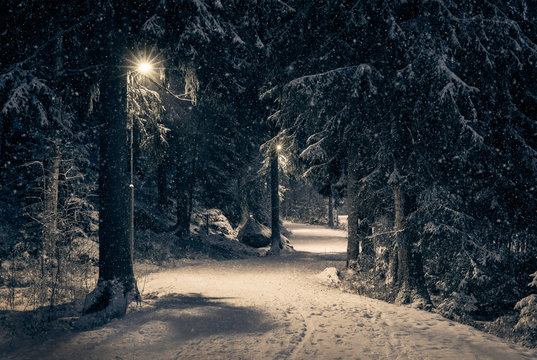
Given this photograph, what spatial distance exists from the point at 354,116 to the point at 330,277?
5.68m

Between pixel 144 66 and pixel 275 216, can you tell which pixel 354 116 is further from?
pixel 275 216

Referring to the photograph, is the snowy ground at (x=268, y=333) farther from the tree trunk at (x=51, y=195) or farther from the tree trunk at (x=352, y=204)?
the tree trunk at (x=352, y=204)

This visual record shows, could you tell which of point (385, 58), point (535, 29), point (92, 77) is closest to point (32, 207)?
point (92, 77)

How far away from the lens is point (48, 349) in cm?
569

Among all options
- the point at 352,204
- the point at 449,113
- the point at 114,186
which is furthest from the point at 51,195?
the point at 449,113

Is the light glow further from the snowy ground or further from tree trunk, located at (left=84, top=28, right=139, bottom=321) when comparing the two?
the snowy ground

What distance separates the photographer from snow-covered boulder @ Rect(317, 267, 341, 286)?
1278 cm

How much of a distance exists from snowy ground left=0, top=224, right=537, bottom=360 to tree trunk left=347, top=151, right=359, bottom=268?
4.55m

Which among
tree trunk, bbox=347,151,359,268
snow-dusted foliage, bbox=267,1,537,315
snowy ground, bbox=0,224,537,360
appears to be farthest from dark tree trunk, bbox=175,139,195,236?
snow-dusted foliage, bbox=267,1,537,315

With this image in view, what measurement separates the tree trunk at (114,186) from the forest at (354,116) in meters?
0.03

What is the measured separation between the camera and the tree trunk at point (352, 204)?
47.6ft

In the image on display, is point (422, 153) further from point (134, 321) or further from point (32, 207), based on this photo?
point (32, 207)

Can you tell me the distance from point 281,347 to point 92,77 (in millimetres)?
7430

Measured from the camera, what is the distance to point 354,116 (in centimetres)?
1087
